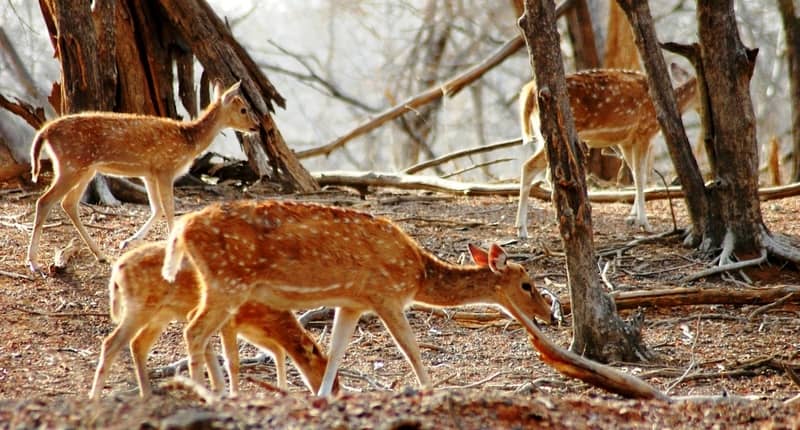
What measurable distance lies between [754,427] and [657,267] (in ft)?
16.1

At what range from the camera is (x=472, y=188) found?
13.0 meters

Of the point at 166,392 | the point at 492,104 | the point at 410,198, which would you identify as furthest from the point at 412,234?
the point at 492,104

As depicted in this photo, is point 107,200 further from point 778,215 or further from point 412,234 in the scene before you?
point 778,215

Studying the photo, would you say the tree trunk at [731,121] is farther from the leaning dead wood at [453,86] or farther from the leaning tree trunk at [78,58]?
the leaning dead wood at [453,86]

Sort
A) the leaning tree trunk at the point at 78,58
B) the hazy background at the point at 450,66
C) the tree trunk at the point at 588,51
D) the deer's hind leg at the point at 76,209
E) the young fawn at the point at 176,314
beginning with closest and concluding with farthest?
the young fawn at the point at 176,314 → the deer's hind leg at the point at 76,209 → the leaning tree trunk at the point at 78,58 → the tree trunk at the point at 588,51 → the hazy background at the point at 450,66

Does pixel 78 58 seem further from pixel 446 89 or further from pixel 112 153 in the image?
pixel 446 89

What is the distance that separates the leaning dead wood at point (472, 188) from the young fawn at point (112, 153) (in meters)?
2.71

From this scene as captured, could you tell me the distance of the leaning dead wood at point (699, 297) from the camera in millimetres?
8633

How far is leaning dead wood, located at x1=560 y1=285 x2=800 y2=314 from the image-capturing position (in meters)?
8.63

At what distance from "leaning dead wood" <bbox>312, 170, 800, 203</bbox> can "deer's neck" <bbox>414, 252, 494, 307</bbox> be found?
16.6 ft

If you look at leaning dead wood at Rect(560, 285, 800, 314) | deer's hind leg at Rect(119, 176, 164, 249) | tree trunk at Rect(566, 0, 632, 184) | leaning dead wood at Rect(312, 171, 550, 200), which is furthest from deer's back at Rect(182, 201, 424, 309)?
tree trunk at Rect(566, 0, 632, 184)

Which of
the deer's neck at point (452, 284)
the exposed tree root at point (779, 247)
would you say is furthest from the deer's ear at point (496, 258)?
the exposed tree root at point (779, 247)

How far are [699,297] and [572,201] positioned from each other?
1.90m

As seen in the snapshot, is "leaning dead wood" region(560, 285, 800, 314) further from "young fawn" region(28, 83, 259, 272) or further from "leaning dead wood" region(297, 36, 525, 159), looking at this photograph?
"leaning dead wood" region(297, 36, 525, 159)
